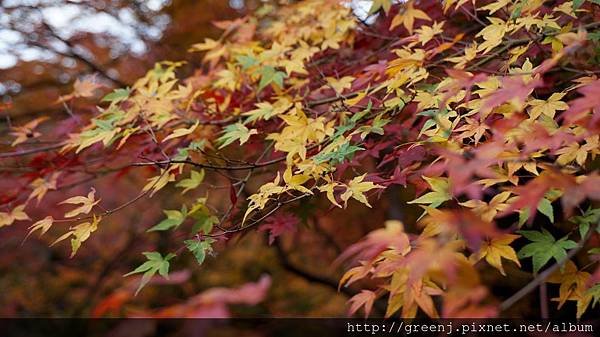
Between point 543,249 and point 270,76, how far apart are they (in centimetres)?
120

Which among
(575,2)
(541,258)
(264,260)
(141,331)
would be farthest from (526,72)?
(264,260)

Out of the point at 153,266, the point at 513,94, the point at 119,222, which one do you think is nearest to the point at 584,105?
the point at 513,94

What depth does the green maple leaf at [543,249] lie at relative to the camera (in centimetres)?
145

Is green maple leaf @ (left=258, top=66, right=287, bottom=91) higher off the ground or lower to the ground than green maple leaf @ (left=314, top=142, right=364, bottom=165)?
higher

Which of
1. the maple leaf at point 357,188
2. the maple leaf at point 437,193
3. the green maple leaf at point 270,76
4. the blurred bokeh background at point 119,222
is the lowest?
the blurred bokeh background at point 119,222

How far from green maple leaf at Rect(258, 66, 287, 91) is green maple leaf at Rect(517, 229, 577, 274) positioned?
1.08 m

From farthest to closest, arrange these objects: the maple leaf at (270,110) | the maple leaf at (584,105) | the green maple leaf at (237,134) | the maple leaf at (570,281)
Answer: the maple leaf at (270,110) → the green maple leaf at (237,134) → the maple leaf at (570,281) → the maple leaf at (584,105)

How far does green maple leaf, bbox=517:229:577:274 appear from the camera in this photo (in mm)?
1450

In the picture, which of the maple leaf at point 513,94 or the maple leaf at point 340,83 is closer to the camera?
the maple leaf at point 513,94

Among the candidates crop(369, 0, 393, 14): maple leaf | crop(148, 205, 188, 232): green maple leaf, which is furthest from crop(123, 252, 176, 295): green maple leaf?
crop(369, 0, 393, 14): maple leaf

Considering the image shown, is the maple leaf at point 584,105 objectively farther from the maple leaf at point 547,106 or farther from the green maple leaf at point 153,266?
the green maple leaf at point 153,266

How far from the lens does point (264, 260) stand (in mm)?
5492

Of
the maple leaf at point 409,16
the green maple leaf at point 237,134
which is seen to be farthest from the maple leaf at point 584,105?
the green maple leaf at point 237,134

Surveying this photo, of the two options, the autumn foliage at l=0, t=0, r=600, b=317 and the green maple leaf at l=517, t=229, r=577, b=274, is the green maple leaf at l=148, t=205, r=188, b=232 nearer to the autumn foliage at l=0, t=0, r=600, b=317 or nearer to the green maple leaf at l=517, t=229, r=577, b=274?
the autumn foliage at l=0, t=0, r=600, b=317
